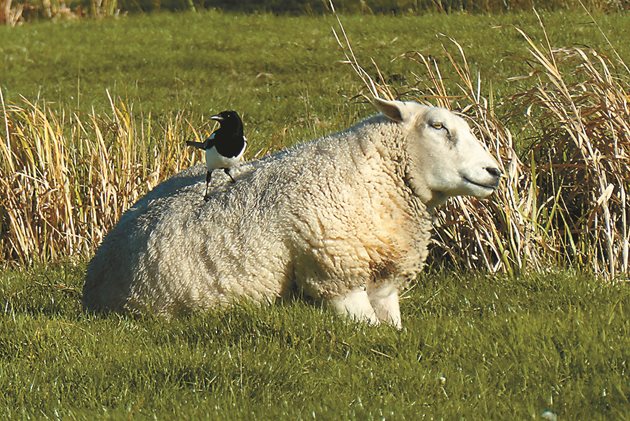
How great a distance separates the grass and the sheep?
0.15 metres

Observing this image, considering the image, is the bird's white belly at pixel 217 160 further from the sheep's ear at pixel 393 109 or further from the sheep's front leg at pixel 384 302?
the sheep's front leg at pixel 384 302

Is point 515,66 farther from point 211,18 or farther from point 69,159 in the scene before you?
point 69,159

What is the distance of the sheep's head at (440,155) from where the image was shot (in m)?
5.45

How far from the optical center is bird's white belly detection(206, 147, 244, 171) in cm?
562

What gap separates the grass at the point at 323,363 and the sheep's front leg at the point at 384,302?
12 cm

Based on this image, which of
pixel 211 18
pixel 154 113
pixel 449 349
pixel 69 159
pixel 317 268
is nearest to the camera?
pixel 449 349

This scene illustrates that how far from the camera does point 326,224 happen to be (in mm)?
5402

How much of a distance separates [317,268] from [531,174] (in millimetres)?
2056

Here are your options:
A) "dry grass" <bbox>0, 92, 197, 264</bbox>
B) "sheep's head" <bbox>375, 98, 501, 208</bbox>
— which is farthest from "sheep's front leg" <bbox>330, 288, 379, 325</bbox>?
"dry grass" <bbox>0, 92, 197, 264</bbox>

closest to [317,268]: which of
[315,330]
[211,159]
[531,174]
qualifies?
[315,330]

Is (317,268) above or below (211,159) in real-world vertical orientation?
below

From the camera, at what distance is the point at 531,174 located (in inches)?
274

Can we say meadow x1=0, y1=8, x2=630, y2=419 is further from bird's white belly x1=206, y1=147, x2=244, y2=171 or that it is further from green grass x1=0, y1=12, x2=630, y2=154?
green grass x1=0, y1=12, x2=630, y2=154

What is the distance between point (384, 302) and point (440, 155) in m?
0.76
